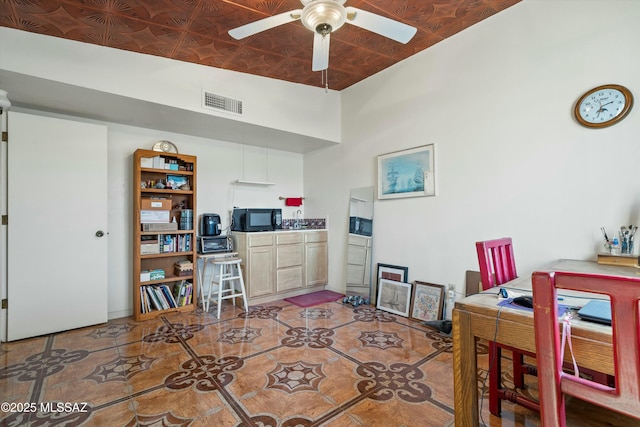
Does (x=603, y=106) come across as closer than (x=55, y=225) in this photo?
Yes

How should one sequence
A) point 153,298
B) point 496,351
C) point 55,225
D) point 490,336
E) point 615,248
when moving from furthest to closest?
1. point 153,298
2. point 55,225
3. point 615,248
4. point 496,351
5. point 490,336

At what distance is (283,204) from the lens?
471 cm

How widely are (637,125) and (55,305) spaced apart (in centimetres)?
509

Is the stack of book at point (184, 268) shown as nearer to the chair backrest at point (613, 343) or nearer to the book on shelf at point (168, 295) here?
the book on shelf at point (168, 295)

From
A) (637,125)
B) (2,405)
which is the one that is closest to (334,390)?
(2,405)

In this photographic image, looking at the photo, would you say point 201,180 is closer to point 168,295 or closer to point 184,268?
point 184,268

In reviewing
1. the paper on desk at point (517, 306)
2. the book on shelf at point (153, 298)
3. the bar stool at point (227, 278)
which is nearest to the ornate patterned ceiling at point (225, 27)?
the bar stool at point (227, 278)

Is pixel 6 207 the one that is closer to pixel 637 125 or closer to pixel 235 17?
pixel 235 17

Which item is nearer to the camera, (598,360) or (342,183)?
(598,360)

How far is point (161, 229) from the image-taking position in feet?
11.0

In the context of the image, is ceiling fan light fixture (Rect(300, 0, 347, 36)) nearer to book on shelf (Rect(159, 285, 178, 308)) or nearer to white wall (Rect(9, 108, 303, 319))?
white wall (Rect(9, 108, 303, 319))

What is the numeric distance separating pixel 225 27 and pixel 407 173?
2349 millimetres

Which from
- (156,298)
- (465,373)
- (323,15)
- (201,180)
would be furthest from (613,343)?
(201,180)

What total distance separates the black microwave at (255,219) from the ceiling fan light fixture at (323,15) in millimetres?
2526
